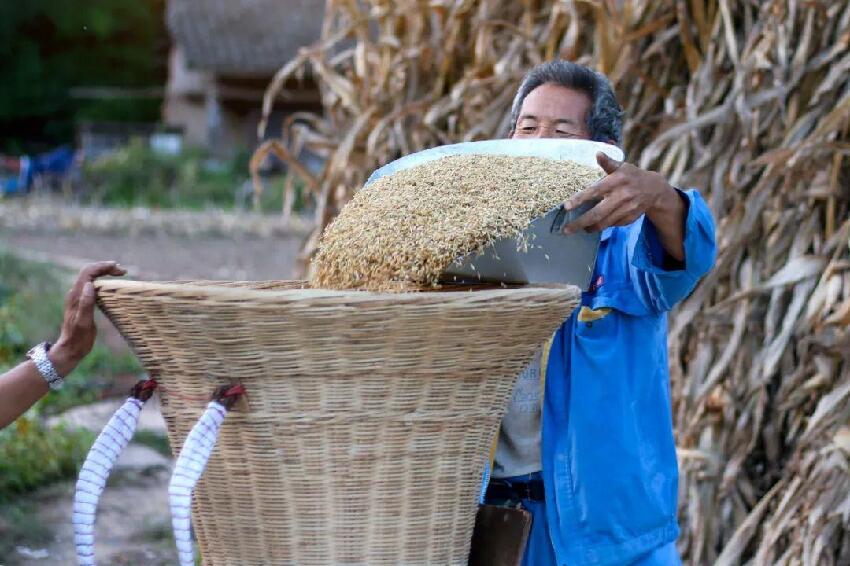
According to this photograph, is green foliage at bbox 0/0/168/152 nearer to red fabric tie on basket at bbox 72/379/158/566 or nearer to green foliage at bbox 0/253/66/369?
green foliage at bbox 0/253/66/369

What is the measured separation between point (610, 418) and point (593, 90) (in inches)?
24.1

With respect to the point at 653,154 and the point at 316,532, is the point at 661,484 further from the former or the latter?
the point at 653,154

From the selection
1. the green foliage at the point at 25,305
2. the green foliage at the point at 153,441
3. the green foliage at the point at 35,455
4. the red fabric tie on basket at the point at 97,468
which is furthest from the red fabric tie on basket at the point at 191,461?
the green foliage at the point at 25,305

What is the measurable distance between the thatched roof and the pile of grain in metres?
17.1

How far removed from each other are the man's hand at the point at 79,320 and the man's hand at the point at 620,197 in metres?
0.69

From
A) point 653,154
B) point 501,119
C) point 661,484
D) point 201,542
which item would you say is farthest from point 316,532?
point 501,119

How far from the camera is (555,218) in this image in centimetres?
169

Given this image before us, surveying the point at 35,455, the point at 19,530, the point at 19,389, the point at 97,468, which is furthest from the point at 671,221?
the point at 35,455

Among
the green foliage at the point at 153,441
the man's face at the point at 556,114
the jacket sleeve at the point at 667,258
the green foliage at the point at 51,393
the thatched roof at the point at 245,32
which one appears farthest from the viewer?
the thatched roof at the point at 245,32

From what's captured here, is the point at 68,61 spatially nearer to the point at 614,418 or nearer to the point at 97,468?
the point at 614,418

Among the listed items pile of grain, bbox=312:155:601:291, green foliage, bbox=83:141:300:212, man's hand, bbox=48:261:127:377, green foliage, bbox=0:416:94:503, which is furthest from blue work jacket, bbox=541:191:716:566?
green foliage, bbox=83:141:300:212

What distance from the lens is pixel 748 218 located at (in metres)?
3.02

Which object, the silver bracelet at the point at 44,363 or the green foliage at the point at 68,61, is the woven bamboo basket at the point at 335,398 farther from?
A: the green foliage at the point at 68,61

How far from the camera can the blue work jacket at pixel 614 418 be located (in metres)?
1.89
